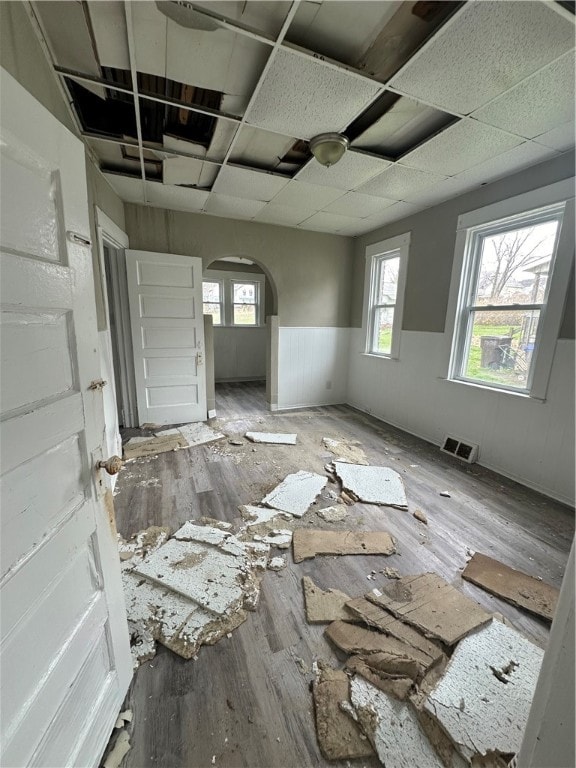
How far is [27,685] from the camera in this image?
0.68m

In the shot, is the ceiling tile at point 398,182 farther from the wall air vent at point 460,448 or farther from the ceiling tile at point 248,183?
the wall air vent at point 460,448

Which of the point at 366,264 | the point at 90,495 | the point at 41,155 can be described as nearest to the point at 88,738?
the point at 90,495

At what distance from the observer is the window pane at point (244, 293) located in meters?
6.53

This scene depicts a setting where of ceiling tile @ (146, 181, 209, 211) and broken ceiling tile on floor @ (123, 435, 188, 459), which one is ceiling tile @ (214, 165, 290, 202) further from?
broken ceiling tile on floor @ (123, 435, 188, 459)

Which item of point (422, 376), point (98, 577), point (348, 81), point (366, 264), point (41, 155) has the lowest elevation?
point (98, 577)

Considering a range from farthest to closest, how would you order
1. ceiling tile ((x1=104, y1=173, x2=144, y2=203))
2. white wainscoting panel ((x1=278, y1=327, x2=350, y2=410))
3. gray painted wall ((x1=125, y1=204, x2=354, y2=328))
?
white wainscoting panel ((x1=278, y1=327, x2=350, y2=410)), gray painted wall ((x1=125, y1=204, x2=354, y2=328)), ceiling tile ((x1=104, y1=173, x2=144, y2=203))

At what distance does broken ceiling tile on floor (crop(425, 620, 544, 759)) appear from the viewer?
105 cm

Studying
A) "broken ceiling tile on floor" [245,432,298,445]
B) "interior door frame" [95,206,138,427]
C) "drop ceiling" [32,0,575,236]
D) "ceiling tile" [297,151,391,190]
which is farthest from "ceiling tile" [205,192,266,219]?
"broken ceiling tile on floor" [245,432,298,445]

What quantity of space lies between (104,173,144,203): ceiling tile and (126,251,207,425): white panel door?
1.85 ft

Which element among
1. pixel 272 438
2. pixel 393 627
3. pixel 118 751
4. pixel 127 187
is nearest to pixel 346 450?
pixel 272 438

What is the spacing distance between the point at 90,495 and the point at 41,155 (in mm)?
901

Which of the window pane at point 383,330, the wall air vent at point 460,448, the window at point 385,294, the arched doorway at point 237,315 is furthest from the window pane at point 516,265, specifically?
the arched doorway at point 237,315

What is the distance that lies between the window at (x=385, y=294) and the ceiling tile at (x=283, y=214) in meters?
1.13

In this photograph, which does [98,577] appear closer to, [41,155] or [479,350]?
[41,155]
